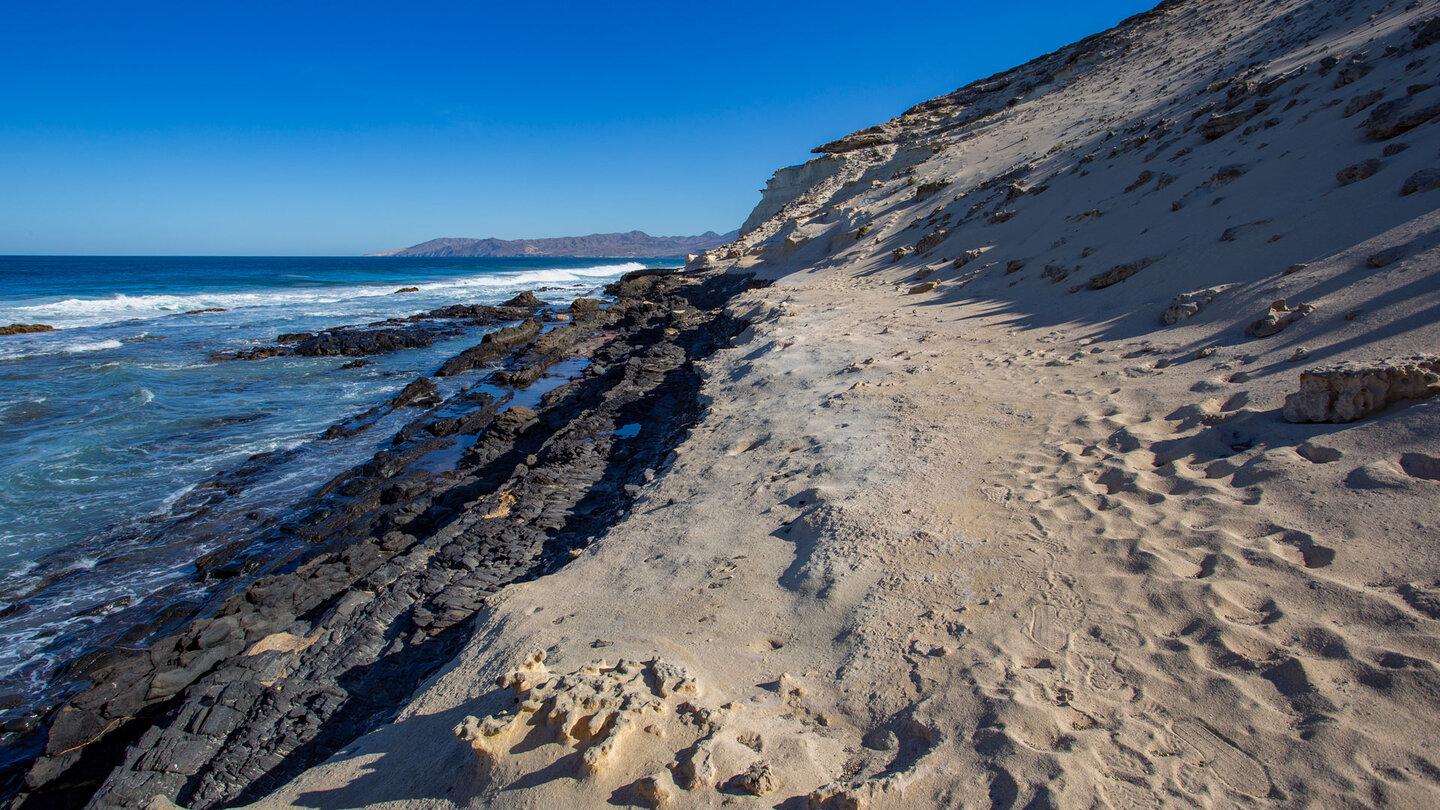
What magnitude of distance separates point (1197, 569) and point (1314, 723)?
0.90 m

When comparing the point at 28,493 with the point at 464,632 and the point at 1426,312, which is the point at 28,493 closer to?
the point at 464,632

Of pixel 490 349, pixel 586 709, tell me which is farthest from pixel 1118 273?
pixel 490 349

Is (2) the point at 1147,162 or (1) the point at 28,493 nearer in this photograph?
(1) the point at 28,493

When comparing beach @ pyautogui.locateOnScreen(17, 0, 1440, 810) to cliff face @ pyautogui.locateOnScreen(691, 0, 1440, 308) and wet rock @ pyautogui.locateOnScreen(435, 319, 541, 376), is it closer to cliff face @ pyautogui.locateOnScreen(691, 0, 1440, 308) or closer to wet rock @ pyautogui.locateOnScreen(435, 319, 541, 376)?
cliff face @ pyautogui.locateOnScreen(691, 0, 1440, 308)

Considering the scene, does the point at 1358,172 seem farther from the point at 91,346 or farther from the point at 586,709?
the point at 91,346

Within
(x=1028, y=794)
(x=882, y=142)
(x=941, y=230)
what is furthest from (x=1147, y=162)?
(x=882, y=142)

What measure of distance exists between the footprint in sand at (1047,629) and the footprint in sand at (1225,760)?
0.51 m

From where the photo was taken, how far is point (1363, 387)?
3.41m

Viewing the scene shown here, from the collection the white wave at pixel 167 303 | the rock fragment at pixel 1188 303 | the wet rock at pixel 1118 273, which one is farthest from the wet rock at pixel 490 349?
the white wave at pixel 167 303

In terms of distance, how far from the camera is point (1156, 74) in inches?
755

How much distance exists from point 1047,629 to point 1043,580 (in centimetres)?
35

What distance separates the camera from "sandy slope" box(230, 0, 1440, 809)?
2.08 metres

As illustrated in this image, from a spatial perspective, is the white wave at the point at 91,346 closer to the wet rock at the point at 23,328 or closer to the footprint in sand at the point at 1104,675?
the wet rock at the point at 23,328

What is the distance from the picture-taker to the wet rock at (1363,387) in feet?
10.9
